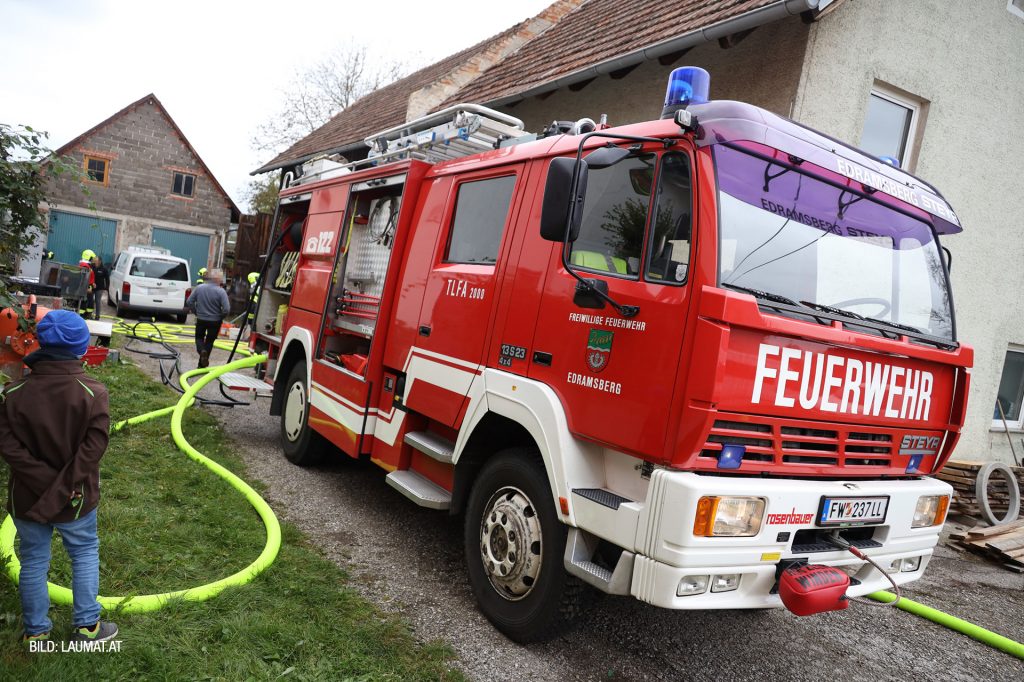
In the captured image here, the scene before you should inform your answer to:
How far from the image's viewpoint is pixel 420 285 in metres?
4.82

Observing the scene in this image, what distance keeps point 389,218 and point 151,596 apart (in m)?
3.14

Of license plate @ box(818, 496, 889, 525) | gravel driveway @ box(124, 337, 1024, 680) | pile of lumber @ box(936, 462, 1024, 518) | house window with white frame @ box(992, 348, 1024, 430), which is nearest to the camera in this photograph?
license plate @ box(818, 496, 889, 525)

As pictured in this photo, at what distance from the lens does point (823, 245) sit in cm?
339

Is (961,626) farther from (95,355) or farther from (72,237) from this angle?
(72,237)

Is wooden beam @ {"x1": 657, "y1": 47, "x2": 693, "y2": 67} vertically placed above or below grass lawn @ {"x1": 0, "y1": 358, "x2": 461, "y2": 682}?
above

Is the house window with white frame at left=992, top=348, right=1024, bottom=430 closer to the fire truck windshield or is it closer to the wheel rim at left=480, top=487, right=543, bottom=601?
the fire truck windshield

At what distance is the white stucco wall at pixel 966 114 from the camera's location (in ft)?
21.8

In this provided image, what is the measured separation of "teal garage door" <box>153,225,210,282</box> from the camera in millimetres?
30094

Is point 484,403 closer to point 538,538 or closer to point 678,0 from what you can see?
point 538,538

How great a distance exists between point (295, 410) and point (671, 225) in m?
4.50

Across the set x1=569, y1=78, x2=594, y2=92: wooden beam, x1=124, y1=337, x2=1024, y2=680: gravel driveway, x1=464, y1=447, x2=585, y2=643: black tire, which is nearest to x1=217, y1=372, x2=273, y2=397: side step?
x1=124, y1=337, x2=1024, y2=680: gravel driveway

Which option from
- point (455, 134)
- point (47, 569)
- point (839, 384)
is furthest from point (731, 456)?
point (455, 134)

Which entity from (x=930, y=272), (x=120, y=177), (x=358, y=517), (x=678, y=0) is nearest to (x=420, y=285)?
(x=358, y=517)

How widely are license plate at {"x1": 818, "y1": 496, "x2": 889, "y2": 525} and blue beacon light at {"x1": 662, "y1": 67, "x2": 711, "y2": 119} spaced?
6.55ft
